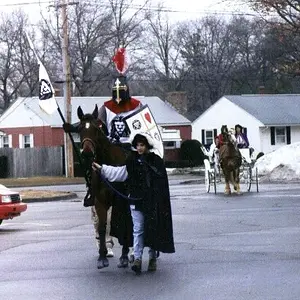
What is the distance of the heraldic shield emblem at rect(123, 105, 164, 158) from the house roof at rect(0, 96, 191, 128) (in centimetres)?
4595

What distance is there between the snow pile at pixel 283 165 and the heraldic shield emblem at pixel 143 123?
2314cm

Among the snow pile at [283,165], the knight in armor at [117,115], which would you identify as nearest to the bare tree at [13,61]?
the snow pile at [283,165]

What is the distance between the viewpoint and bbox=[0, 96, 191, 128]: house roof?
61.0 metres

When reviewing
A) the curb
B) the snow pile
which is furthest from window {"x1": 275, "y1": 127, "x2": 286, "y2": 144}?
the curb

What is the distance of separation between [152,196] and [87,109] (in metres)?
49.2

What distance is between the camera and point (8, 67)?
244 ft

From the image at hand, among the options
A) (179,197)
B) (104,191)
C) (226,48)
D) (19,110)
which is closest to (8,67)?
(19,110)

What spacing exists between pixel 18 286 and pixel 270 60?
221 feet

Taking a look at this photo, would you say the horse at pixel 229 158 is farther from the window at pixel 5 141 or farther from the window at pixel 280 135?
the window at pixel 5 141

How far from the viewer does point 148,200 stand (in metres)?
12.0

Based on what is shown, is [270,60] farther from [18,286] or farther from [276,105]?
[18,286]

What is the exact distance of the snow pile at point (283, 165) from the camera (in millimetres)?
35781

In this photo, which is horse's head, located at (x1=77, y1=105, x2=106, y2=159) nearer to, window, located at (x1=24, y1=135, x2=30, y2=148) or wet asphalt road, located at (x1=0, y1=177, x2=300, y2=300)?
wet asphalt road, located at (x1=0, y1=177, x2=300, y2=300)

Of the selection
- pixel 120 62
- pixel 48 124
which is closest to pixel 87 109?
pixel 48 124
